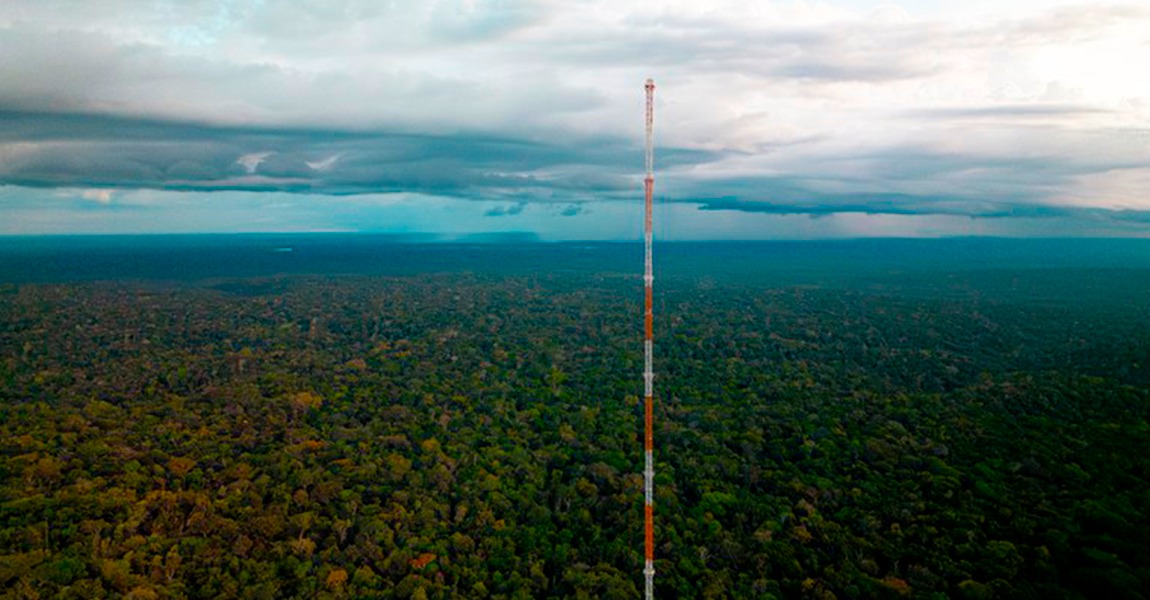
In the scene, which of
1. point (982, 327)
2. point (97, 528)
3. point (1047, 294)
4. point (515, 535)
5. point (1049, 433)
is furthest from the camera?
point (1047, 294)

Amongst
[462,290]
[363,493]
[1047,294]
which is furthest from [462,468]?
[1047,294]

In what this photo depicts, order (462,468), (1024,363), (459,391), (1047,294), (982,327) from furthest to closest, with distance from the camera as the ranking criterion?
(1047,294) < (982,327) < (1024,363) < (459,391) < (462,468)

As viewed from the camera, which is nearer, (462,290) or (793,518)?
(793,518)

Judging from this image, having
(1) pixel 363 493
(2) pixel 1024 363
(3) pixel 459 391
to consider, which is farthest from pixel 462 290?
(1) pixel 363 493

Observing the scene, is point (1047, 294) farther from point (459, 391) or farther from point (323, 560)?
point (323, 560)

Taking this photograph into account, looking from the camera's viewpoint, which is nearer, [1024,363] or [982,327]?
[1024,363]

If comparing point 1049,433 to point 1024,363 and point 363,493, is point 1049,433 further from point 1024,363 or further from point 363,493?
point 363,493
